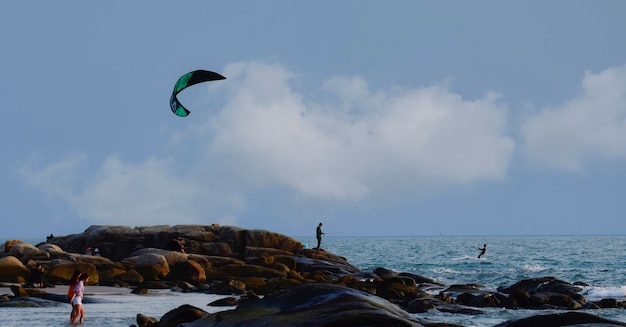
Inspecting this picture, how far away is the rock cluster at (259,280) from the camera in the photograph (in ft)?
32.4

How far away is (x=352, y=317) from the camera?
8828 millimetres

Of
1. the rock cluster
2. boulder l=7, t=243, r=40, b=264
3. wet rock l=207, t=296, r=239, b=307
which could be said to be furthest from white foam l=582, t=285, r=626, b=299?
boulder l=7, t=243, r=40, b=264

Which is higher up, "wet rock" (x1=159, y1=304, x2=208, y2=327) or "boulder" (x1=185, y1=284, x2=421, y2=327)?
"boulder" (x1=185, y1=284, x2=421, y2=327)

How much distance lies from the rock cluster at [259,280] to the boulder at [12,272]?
0.04 m

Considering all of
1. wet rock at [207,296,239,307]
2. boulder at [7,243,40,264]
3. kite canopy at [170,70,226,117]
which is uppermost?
kite canopy at [170,70,226,117]

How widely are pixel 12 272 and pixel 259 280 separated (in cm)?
934

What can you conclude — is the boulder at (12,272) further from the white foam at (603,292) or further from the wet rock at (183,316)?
the white foam at (603,292)

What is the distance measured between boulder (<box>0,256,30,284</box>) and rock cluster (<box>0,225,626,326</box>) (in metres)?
0.04

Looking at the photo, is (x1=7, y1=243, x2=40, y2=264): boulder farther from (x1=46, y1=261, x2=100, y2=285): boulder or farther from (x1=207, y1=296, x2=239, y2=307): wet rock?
(x1=207, y1=296, x2=239, y2=307): wet rock

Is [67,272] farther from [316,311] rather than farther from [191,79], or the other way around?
[316,311]

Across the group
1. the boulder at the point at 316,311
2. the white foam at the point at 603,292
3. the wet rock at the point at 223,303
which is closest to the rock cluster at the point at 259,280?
the boulder at the point at 316,311

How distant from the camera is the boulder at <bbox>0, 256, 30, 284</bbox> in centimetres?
3020

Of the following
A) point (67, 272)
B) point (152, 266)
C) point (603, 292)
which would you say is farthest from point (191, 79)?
point (603, 292)

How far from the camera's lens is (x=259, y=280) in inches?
1251
